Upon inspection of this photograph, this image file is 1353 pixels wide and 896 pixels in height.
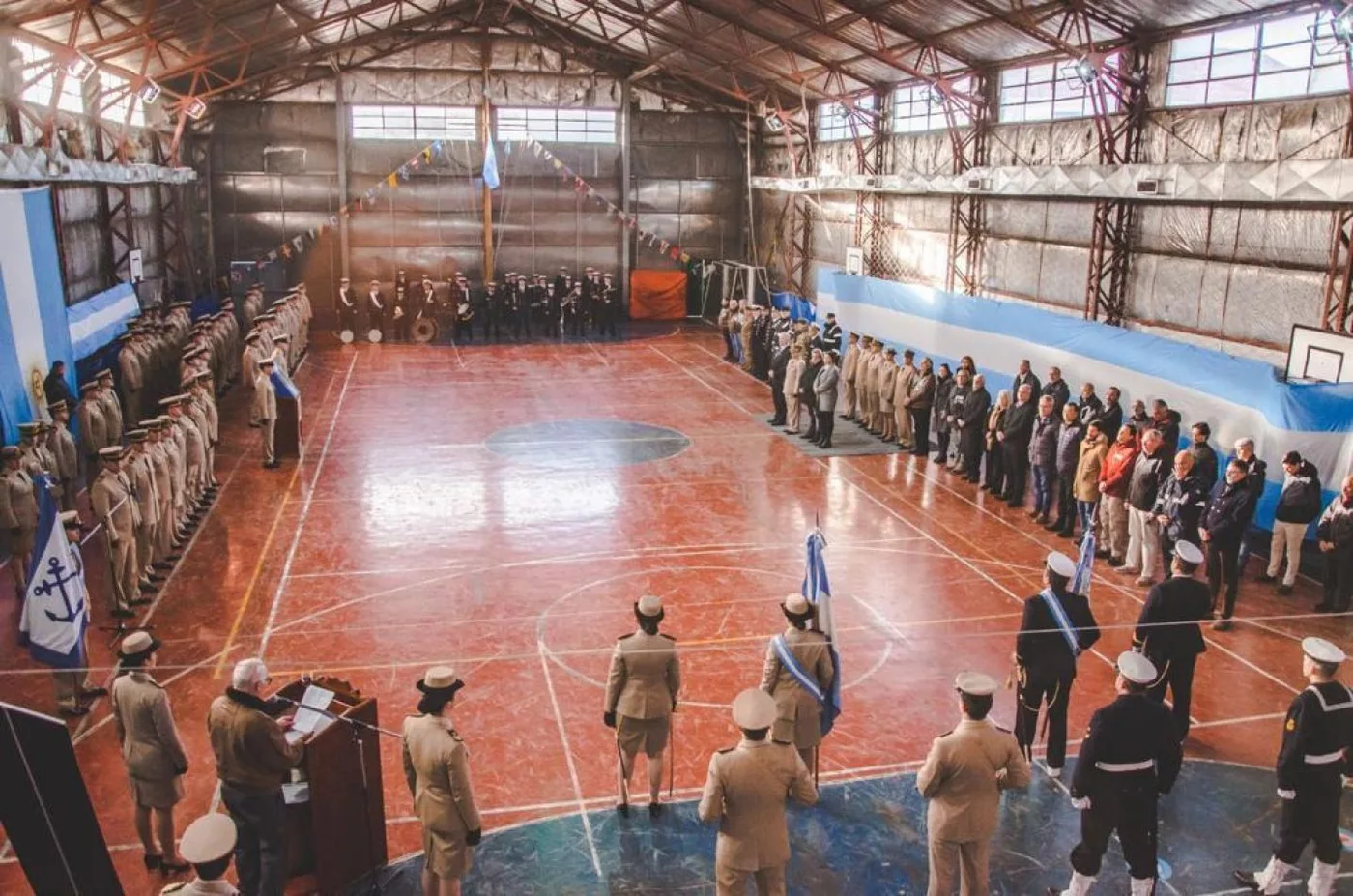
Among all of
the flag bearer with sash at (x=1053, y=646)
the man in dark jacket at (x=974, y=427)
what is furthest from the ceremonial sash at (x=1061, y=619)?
the man in dark jacket at (x=974, y=427)

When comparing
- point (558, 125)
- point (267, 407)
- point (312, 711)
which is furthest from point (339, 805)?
point (558, 125)

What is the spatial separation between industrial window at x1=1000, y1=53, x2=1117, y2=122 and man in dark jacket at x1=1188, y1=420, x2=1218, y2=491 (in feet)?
24.5

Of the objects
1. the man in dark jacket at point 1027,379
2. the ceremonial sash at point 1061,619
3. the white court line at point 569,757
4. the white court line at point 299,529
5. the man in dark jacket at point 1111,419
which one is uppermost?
the man in dark jacket at point 1027,379

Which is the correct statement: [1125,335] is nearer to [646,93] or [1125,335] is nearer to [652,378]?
[652,378]

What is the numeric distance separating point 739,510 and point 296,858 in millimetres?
8668

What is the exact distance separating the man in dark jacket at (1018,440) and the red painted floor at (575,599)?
447mm

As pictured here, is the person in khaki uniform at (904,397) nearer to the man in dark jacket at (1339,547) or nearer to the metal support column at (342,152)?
the man in dark jacket at (1339,547)

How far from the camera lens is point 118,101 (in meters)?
21.0

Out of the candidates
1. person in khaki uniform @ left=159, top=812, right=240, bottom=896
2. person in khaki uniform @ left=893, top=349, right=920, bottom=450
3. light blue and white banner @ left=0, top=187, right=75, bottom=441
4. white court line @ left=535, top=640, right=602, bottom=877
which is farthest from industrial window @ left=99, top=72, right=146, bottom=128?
person in khaki uniform @ left=159, top=812, right=240, bottom=896

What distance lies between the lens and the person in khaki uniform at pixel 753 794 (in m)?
5.28

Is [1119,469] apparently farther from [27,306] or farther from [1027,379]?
[27,306]

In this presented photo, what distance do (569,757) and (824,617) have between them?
2.24 metres

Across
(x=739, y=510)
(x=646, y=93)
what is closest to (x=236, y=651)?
(x=739, y=510)

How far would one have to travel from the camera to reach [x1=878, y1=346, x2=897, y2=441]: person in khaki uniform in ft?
57.6
